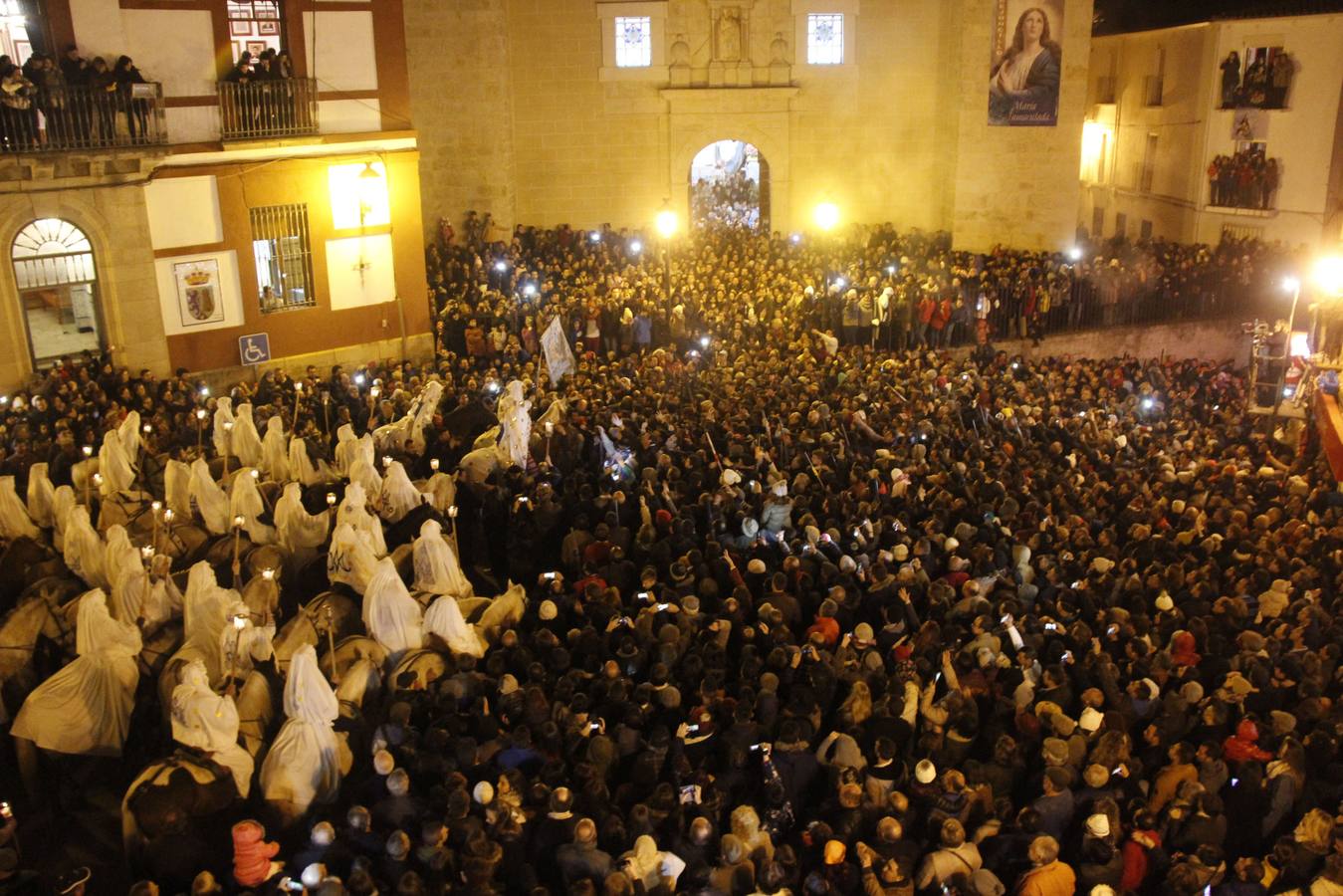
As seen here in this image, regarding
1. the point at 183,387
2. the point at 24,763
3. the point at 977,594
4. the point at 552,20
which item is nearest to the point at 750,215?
the point at 552,20

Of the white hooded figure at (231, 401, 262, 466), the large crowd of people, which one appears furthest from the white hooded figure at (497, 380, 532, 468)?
the white hooded figure at (231, 401, 262, 466)

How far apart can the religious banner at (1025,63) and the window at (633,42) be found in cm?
773

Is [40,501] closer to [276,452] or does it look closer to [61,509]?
[61,509]

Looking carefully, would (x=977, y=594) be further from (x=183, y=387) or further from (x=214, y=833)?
(x=183, y=387)

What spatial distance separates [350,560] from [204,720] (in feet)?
9.17

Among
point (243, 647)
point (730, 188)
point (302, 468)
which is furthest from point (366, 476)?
point (730, 188)

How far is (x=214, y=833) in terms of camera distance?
9.15m

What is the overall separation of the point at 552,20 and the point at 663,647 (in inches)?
890

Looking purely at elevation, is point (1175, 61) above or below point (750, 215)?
above

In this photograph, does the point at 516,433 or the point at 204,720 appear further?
the point at 516,433

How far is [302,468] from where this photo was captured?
15016 millimetres

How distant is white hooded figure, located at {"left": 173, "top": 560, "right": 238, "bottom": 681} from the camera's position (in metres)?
10.9

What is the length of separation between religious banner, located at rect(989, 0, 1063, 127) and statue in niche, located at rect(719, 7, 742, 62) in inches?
226

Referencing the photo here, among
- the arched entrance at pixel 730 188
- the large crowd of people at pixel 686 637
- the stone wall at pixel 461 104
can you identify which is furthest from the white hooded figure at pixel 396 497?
the arched entrance at pixel 730 188
